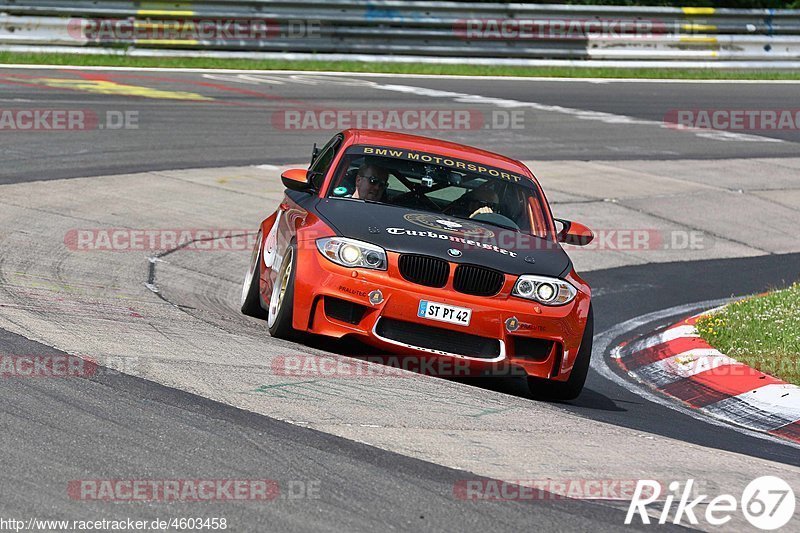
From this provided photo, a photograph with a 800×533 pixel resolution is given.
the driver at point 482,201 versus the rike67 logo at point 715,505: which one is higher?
the driver at point 482,201

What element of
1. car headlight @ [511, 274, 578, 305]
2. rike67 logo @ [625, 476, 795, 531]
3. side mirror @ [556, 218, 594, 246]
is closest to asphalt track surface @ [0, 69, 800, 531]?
rike67 logo @ [625, 476, 795, 531]

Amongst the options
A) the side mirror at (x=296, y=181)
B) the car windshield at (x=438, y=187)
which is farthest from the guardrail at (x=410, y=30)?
the car windshield at (x=438, y=187)

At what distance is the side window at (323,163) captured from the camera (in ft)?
28.8

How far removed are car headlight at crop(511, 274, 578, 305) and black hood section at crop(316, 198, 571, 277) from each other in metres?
0.06

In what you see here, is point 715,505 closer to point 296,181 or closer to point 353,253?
point 353,253

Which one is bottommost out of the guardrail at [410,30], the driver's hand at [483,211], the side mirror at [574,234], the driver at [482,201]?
the side mirror at [574,234]

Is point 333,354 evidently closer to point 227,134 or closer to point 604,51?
point 227,134

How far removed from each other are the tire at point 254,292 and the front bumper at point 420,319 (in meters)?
1.54

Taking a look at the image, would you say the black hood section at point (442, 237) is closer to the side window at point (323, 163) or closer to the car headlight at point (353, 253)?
the car headlight at point (353, 253)

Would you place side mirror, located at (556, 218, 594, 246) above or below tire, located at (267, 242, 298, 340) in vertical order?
above

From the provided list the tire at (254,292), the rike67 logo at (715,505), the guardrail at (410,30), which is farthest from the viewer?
the guardrail at (410,30)

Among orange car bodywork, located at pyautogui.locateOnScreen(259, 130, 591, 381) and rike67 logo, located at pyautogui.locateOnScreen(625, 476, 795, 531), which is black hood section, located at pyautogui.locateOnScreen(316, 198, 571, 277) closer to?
orange car bodywork, located at pyautogui.locateOnScreen(259, 130, 591, 381)

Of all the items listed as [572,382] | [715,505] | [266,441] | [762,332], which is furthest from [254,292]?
[715,505]

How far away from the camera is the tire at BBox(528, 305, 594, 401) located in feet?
24.6
